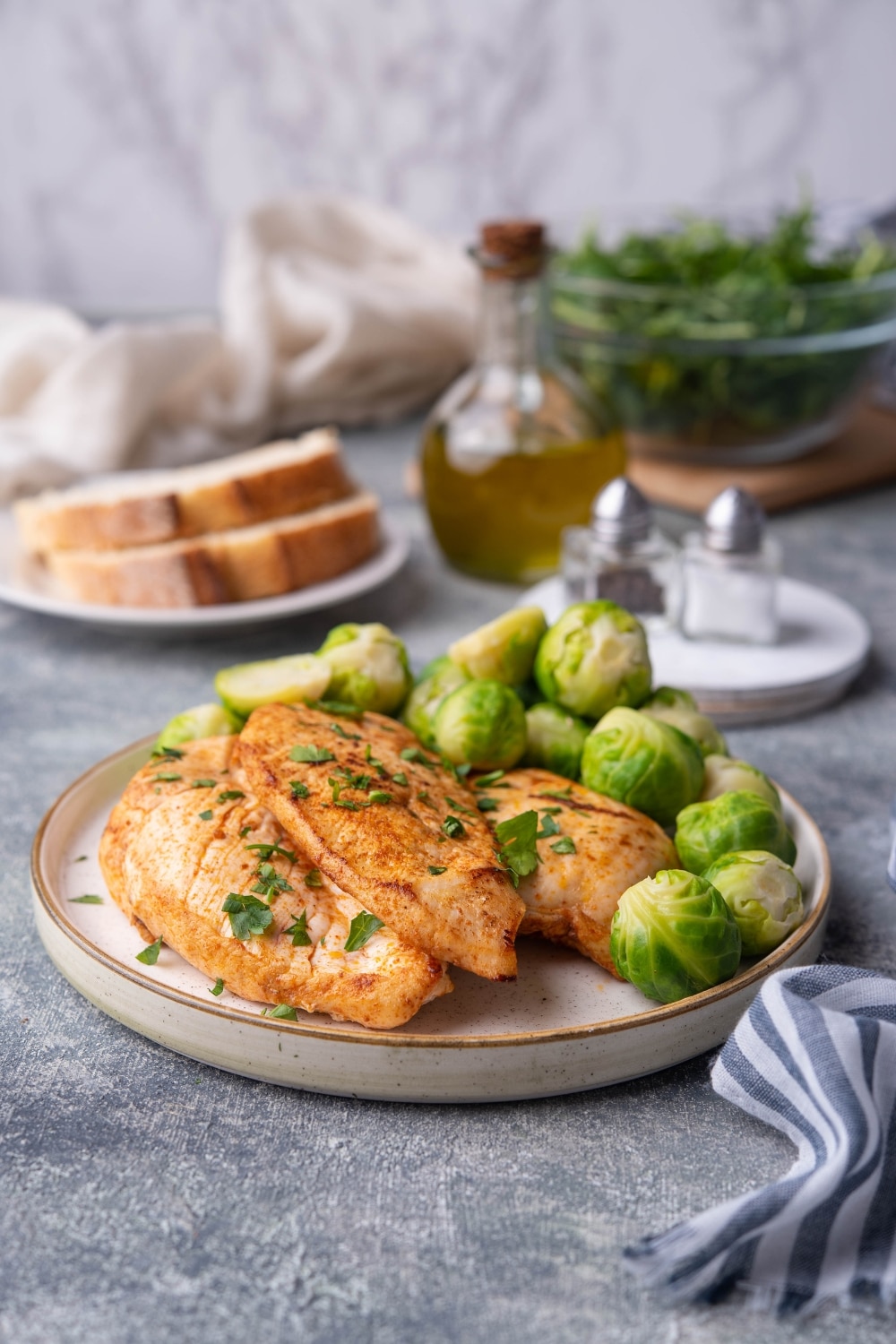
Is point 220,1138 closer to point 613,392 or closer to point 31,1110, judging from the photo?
point 31,1110

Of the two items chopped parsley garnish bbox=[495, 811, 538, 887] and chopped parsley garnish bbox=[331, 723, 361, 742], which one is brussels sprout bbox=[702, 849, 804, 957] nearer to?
chopped parsley garnish bbox=[495, 811, 538, 887]

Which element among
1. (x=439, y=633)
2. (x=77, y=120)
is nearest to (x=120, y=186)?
(x=77, y=120)

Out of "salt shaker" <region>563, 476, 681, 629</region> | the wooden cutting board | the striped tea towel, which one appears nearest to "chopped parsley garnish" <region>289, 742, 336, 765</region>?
the striped tea towel

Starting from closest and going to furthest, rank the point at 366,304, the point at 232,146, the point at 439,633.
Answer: the point at 439,633 → the point at 366,304 → the point at 232,146

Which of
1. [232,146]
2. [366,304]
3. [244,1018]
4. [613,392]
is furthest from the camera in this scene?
[232,146]

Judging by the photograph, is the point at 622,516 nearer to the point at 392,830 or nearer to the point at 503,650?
the point at 503,650

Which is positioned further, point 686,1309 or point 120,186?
point 120,186

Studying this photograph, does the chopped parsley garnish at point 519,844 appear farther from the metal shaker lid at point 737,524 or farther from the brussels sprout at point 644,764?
the metal shaker lid at point 737,524
